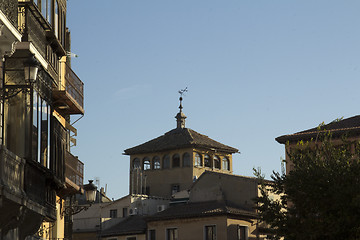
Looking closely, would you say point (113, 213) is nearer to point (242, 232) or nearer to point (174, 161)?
point (174, 161)

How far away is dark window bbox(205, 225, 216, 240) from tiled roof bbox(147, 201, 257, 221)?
819 millimetres

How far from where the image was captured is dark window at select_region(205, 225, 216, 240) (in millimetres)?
55125

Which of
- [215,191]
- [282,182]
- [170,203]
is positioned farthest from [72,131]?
[170,203]

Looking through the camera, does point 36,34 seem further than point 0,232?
Yes

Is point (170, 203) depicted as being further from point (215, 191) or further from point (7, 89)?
point (7, 89)

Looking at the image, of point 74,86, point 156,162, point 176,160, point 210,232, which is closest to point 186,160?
point 176,160

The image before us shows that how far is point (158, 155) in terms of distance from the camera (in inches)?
3068

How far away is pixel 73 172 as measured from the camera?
2702cm

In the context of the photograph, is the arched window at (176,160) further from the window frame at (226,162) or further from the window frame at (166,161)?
the window frame at (226,162)

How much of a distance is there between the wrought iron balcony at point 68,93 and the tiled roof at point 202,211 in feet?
96.0

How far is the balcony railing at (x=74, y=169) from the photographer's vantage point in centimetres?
2639

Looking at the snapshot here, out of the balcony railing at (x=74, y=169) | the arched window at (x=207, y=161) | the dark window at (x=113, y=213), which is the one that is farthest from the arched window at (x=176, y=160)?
the balcony railing at (x=74, y=169)

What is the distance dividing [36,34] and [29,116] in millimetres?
2972

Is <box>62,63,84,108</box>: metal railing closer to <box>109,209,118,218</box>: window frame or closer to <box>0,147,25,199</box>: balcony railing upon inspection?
<box>0,147,25,199</box>: balcony railing
